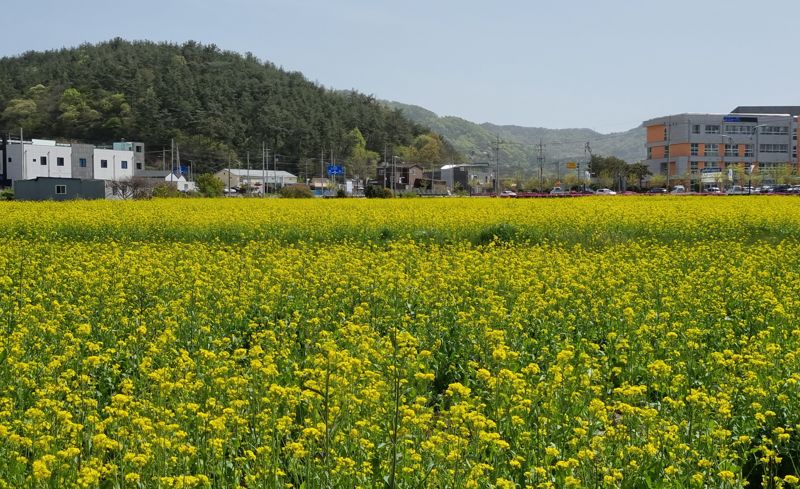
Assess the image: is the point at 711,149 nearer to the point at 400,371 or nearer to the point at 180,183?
the point at 180,183

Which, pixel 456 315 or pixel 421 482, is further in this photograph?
pixel 456 315

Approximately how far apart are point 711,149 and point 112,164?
79.2 metres

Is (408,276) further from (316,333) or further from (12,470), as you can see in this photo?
(12,470)

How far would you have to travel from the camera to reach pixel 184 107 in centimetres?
12075

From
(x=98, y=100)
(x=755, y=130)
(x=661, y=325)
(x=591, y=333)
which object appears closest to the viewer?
(x=661, y=325)

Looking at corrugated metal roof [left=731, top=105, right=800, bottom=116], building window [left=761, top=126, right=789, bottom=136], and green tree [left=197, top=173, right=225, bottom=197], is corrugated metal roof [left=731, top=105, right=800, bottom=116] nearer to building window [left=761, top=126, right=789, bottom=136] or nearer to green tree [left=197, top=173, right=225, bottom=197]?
building window [left=761, top=126, right=789, bottom=136]

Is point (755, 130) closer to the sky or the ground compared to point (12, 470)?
closer to the sky

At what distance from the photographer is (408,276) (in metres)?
11.4

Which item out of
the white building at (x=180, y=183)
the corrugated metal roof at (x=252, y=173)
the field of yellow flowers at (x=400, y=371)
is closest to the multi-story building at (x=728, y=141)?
the corrugated metal roof at (x=252, y=173)

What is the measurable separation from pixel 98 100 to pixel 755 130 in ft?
315

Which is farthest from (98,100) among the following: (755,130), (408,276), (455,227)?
(408,276)

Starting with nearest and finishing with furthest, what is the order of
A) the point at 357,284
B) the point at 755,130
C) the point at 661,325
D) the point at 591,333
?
the point at 661,325 → the point at 591,333 → the point at 357,284 → the point at 755,130

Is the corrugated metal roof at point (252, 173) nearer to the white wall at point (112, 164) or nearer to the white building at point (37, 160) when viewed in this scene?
the white wall at point (112, 164)

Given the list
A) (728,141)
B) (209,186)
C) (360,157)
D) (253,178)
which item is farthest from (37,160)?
(728,141)
